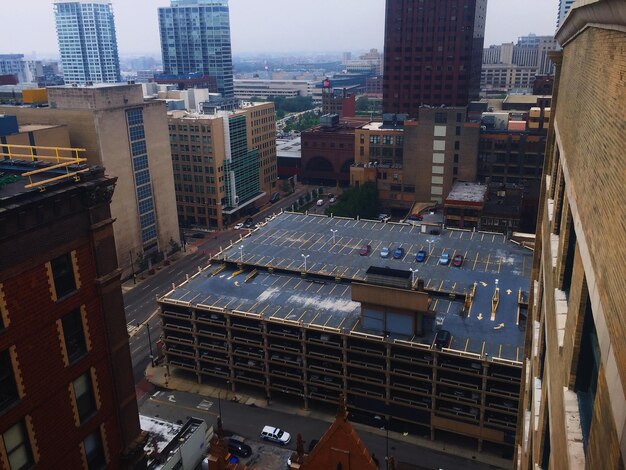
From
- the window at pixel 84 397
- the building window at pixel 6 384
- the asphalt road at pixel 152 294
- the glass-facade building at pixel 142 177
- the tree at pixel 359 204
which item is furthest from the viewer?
the tree at pixel 359 204

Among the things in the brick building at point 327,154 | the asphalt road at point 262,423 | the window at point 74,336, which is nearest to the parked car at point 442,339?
the asphalt road at point 262,423

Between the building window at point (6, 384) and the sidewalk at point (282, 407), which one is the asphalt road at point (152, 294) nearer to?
the sidewalk at point (282, 407)


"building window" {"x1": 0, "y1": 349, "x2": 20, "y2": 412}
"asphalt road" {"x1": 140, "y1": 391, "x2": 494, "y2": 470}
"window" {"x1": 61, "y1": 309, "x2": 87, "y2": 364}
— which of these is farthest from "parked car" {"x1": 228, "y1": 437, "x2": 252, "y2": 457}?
"building window" {"x1": 0, "y1": 349, "x2": 20, "y2": 412}

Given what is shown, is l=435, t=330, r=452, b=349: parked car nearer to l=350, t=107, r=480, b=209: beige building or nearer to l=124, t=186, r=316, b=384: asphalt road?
l=124, t=186, r=316, b=384: asphalt road

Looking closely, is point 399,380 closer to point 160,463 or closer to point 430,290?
point 430,290

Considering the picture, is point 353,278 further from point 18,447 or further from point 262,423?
point 18,447
